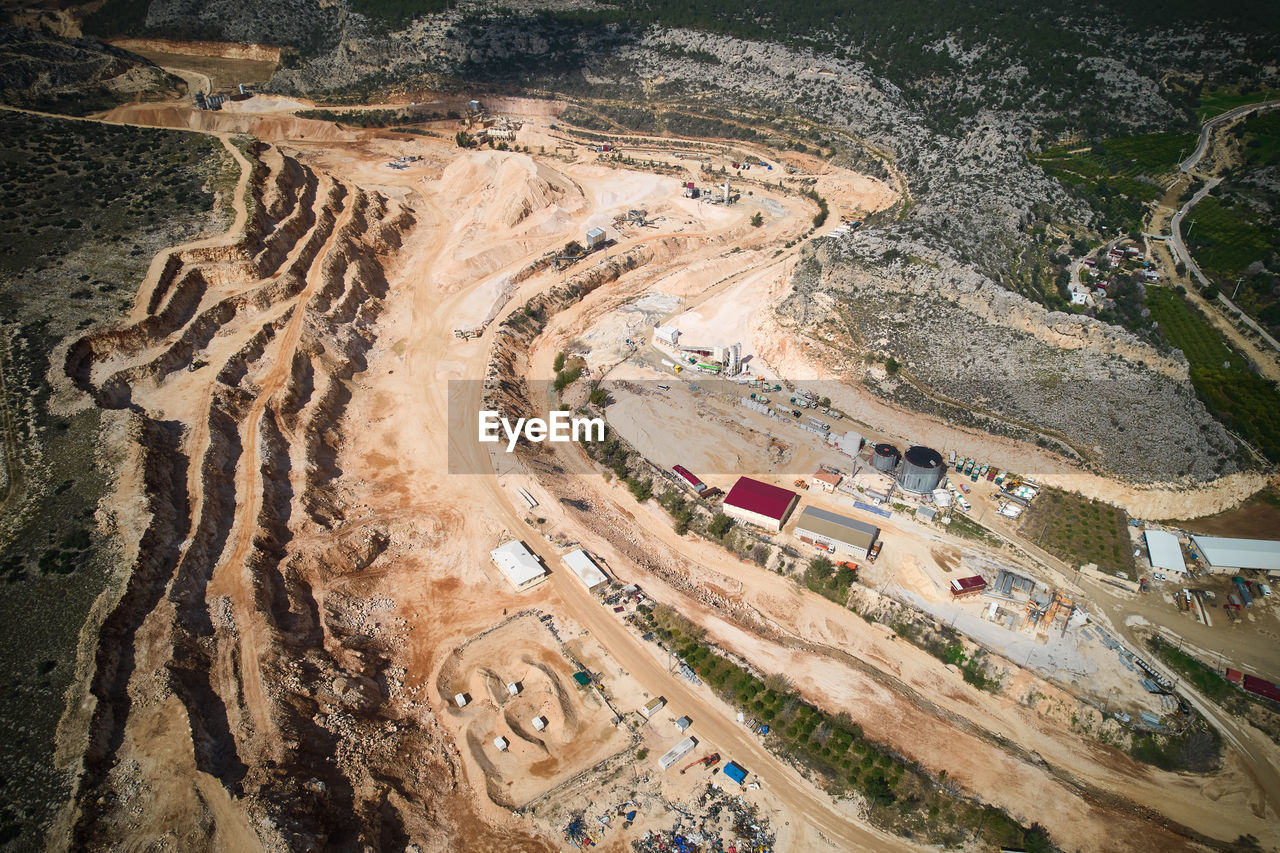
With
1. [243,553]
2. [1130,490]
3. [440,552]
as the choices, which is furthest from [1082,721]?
[243,553]

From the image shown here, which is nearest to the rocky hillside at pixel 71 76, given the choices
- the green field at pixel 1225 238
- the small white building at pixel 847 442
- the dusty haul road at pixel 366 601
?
the dusty haul road at pixel 366 601

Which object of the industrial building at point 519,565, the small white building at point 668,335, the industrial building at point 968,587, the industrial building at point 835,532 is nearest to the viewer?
the industrial building at point 968,587

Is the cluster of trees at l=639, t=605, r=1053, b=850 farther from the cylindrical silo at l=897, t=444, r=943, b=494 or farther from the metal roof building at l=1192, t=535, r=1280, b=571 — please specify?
the metal roof building at l=1192, t=535, r=1280, b=571

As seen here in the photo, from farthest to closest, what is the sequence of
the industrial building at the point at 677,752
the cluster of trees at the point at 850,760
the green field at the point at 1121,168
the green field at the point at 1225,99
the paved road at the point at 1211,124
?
the green field at the point at 1225,99
the paved road at the point at 1211,124
the green field at the point at 1121,168
the industrial building at the point at 677,752
the cluster of trees at the point at 850,760

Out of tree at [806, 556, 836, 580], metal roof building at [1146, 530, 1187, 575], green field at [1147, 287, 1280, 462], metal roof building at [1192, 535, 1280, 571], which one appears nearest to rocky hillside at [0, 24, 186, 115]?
tree at [806, 556, 836, 580]

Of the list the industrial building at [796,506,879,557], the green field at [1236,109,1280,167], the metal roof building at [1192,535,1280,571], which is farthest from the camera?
the green field at [1236,109,1280,167]

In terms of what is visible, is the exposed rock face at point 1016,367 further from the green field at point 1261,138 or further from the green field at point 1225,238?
the green field at point 1261,138

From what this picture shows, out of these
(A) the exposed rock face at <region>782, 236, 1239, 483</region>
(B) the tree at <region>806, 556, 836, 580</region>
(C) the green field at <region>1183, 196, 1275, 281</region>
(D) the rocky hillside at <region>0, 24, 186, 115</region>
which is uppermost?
(C) the green field at <region>1183, 196, 1275, 281</region>
